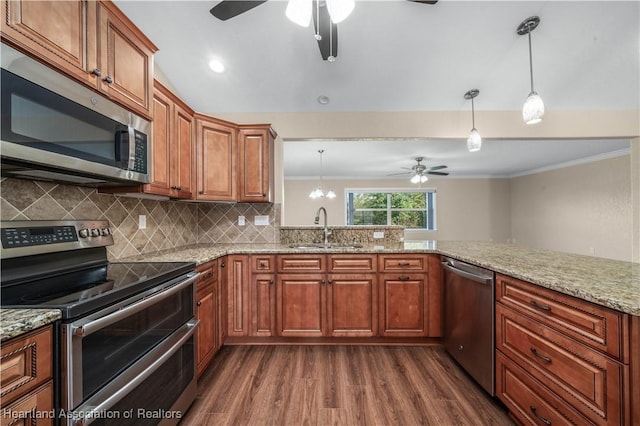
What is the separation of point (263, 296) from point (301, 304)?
0.36 meters

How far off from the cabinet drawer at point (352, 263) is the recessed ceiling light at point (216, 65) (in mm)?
2097

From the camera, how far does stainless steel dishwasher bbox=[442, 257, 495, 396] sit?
5.40ft

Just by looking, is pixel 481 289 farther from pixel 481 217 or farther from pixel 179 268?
pixel 481 217

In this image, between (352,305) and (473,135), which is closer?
(352,305)

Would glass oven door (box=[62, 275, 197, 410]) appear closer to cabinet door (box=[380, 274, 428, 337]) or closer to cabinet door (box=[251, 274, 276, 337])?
cabinet door (box=[251, 274, 276, 337])

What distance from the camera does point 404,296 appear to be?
2.36 metres

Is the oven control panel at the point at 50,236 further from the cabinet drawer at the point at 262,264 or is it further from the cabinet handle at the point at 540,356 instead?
the cabinet handle at the point at 540,356

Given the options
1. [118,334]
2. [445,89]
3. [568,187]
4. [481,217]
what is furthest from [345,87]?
[481,217]

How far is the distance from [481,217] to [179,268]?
336 inches

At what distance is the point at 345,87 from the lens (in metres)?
2.75

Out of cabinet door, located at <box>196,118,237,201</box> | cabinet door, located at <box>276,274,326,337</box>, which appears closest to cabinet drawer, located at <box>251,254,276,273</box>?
cabinet door, located at <box>276,274,326,337</box>

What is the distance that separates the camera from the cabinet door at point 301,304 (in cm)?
236

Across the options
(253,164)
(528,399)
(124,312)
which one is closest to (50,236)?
(124,312)

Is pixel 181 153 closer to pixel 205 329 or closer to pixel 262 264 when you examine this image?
pixel 262 264
